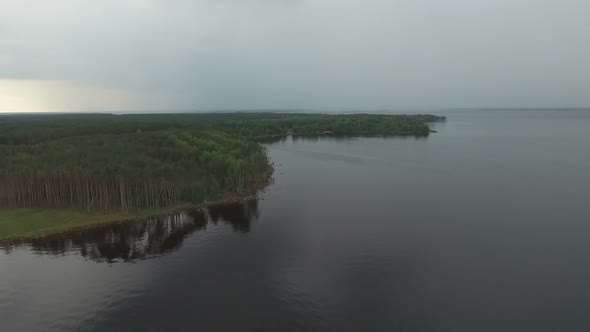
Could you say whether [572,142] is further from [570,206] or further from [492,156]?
[570,206]

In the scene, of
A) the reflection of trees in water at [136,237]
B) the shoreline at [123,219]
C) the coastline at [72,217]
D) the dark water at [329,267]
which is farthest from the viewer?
the coastline at [72,217]

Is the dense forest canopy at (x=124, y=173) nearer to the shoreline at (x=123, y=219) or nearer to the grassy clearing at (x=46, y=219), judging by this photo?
the shoreline at (x=123, y=219)

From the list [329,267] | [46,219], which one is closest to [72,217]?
[46,219]

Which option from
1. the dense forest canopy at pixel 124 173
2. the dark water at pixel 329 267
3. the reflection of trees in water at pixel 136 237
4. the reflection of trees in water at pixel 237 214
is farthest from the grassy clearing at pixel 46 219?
the reflection of trees in water at pixel 237 214

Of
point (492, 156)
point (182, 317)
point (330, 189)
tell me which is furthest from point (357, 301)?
point (492, 156)

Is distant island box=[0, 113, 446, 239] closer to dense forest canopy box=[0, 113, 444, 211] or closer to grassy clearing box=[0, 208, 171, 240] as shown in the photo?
grassy clearing box=[0, 208, 171, 240]

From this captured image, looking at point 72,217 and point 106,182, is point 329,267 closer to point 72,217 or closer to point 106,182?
point 106,182

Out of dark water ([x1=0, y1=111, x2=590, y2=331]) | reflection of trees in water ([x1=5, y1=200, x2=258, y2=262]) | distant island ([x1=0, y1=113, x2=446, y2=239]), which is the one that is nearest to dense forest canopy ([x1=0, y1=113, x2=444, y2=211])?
distant island ([x1=0, y1=113, x2=446, y2=239])

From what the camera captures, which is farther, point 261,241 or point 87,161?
point 87,161
